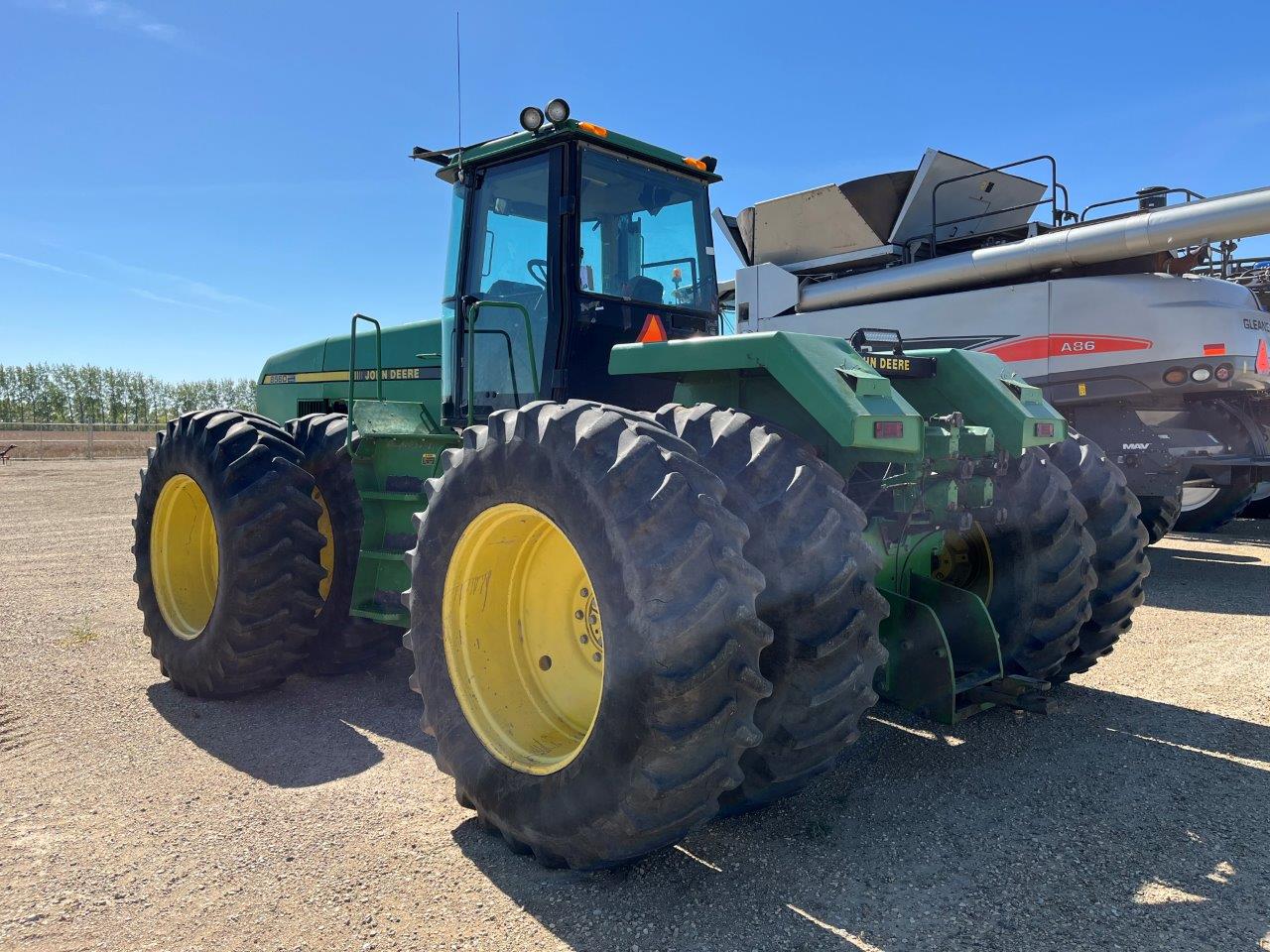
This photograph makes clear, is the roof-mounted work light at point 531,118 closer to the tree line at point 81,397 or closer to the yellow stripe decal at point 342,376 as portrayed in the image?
the yellow stripe decal at point 342,376

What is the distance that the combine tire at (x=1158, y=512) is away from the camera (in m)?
8.34

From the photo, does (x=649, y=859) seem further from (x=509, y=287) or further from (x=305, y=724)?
(x=509, y=287)

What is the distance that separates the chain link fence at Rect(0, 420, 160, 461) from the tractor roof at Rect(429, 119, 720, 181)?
88.5 feet

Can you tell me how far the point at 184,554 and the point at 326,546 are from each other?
0.90 metres

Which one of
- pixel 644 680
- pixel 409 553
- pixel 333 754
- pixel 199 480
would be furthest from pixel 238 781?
pixel 644 680

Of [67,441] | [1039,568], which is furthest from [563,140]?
[67,441]

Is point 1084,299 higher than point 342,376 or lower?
higher

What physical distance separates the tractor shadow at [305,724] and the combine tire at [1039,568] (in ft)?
8.84

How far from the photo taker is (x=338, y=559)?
5.02 meters


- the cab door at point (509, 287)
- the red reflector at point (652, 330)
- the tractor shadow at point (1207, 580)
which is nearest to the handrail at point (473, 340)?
the cab door at point (509, 287)

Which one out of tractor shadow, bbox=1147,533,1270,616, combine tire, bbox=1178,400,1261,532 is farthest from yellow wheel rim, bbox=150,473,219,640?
combine tire, bbox=1178,400,1261,532

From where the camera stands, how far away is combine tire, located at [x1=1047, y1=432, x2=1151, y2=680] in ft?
14.0

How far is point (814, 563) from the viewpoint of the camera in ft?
8.87

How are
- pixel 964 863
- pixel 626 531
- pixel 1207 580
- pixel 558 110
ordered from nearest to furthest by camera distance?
pixel 626 531 < pixel 964 863 < pixel 558 110 < pixel 1207 580
